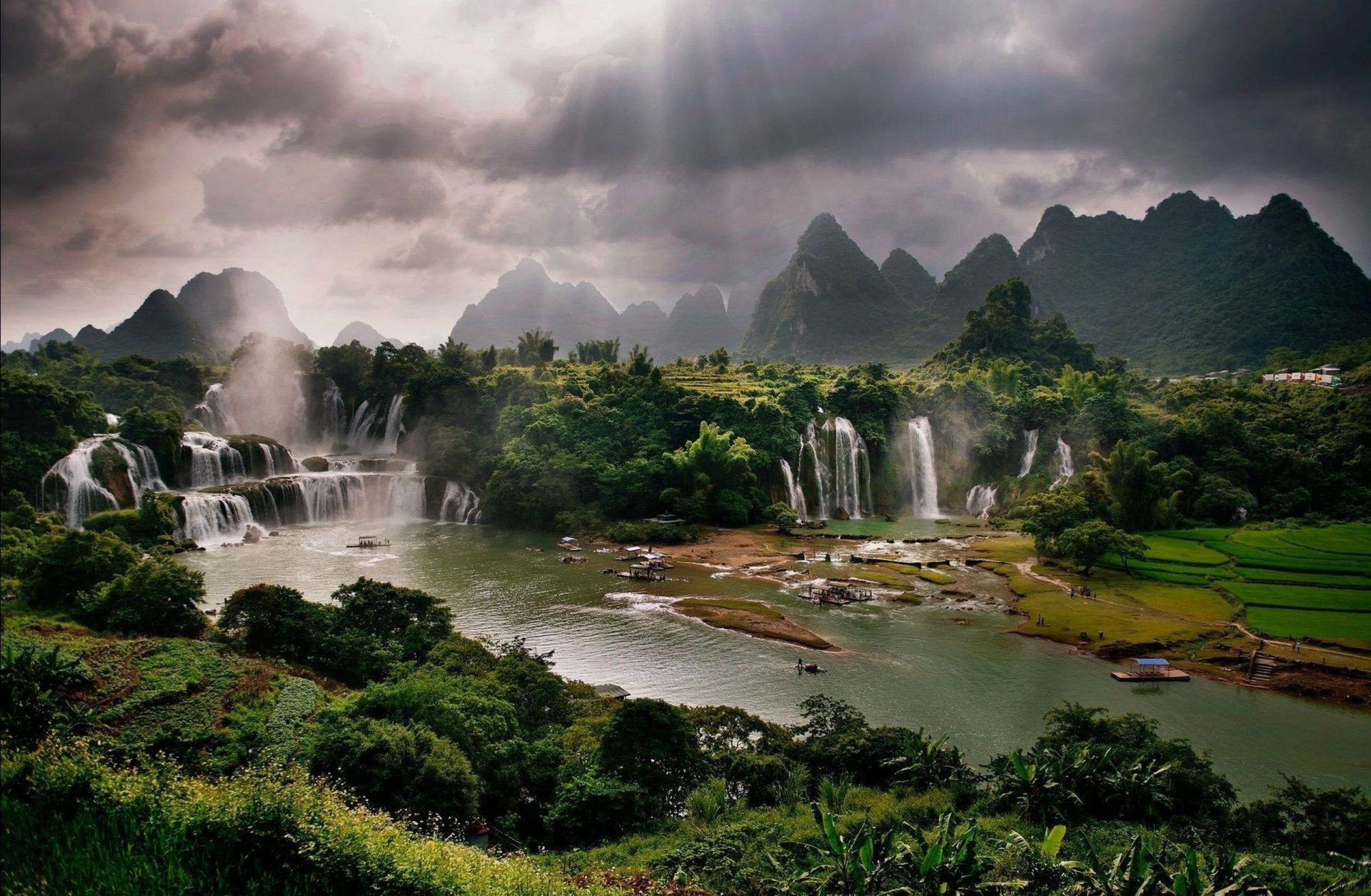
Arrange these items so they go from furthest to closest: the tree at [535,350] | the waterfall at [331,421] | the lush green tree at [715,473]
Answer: the tree at [535,350]
the waterfall at [331,421]
the lush green tree at [715,473]

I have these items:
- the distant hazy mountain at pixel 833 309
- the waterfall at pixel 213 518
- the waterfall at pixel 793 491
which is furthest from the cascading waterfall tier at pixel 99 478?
the distant hazy mountain at pixel 833 309

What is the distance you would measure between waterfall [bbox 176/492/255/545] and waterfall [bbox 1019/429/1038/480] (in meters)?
41.9

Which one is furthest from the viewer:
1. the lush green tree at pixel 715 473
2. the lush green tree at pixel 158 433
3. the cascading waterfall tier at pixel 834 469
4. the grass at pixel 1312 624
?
the cascading waterfall tier at pixel 834 469

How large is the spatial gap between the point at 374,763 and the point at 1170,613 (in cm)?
2193

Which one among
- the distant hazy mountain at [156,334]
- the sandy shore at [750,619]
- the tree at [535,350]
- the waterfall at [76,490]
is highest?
the distant hazy mountain at [156,334]

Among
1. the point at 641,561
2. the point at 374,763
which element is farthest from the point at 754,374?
Result: the point at 374,763

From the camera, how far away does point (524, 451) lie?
38.2m

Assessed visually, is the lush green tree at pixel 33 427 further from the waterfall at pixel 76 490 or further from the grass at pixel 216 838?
the grass at pixel 216 838

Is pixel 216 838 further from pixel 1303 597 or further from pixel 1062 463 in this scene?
pixel 1062 463

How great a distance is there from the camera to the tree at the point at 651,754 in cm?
1027

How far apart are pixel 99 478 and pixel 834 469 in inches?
1439

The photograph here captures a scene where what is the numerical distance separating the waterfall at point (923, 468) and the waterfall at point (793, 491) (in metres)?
7.41

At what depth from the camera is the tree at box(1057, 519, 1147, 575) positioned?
25156mm

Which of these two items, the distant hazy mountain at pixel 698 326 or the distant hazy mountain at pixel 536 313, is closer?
the distant hazy mountain at pixel 536 313
